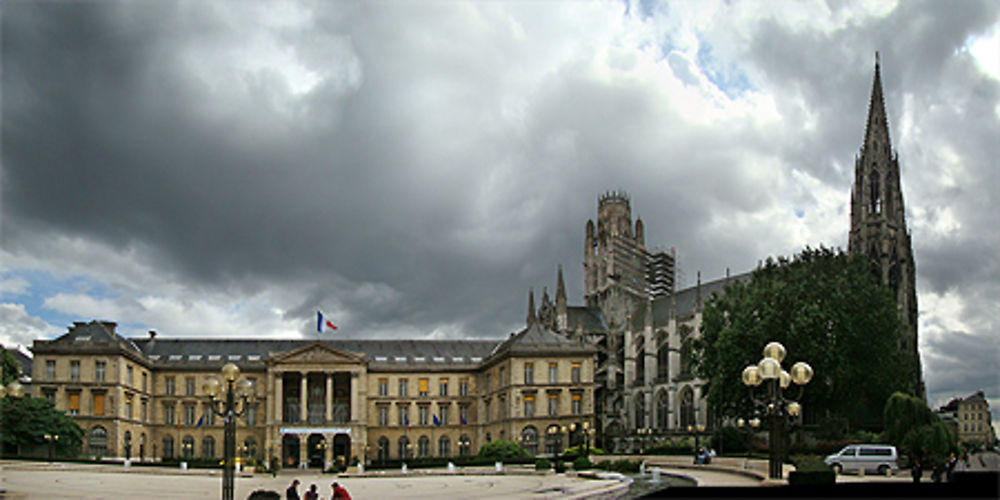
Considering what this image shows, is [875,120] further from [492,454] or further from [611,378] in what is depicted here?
[492,454]

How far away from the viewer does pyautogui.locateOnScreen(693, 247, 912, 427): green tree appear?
1998 inches

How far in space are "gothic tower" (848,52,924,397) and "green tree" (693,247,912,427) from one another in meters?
20.0

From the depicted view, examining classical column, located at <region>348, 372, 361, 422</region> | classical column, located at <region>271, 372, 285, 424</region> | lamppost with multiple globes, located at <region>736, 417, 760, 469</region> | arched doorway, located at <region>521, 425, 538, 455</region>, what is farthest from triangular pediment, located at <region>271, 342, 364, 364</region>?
lamppost with multiple globes, located at <region>736, 417, 760, 469</region>

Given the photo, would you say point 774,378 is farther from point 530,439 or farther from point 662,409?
point 662,409

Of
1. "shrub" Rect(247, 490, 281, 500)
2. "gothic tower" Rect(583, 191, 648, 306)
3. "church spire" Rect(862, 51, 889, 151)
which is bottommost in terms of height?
"shrub" Rect(247, 490, 281, 500)

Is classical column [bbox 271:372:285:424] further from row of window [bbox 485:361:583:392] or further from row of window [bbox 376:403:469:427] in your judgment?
row of window [bbox 485:361:583:392]

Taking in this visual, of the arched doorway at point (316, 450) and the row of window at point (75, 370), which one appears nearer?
the row of window at point (75, 370)

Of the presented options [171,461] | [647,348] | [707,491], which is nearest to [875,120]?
[647,348]

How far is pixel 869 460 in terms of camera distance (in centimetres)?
3869

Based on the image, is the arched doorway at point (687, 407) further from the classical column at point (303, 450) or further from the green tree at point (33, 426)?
the green tree at point (33, 426)

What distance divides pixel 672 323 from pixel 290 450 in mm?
35245

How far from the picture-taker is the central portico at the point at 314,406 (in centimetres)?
7538

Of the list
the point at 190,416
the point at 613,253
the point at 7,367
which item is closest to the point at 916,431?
the point at 7,367

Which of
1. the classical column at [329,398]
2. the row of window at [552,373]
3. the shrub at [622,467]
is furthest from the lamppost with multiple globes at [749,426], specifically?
the classical column at [329,398]
